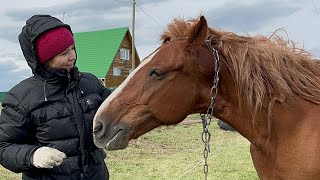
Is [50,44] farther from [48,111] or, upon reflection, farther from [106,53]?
[106,53]

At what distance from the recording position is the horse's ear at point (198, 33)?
9.49 feet

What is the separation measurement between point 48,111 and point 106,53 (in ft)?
111

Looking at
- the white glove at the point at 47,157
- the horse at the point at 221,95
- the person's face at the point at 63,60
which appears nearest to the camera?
the white glove at the point at 47,157

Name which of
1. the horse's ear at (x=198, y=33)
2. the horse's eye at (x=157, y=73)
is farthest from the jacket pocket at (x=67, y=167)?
the horse's ear at (x=198, y=33)

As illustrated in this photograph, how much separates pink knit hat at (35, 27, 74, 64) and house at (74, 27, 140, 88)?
3143cm

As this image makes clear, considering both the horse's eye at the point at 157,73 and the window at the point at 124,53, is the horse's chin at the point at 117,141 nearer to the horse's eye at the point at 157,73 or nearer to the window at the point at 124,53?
the horse's eye at the point at 157,73

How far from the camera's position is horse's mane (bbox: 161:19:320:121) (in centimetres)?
293

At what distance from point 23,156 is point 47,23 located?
0.90 metres

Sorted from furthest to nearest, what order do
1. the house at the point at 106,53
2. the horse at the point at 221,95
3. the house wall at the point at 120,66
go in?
the house wall at the point at 120,66 < the house at the point at 106,53 < the horse at the point at 221,95

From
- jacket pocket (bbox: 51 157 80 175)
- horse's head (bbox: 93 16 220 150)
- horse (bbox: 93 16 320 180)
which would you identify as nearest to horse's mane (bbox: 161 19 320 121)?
horse (bbox: 93 16 320 180)

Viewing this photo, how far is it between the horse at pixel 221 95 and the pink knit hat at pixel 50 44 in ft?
1.63

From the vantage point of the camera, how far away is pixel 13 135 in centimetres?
303

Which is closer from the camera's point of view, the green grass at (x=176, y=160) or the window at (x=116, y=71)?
the green grass at (x=176, y=160)

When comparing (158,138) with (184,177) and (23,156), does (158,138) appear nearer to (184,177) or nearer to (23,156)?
(184,177)
